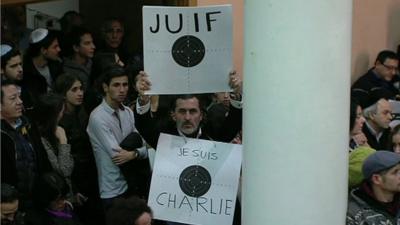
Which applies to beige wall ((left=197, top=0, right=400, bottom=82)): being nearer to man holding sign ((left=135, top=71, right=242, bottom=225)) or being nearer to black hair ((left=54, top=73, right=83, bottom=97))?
black hair ((left=54, top=73, right=83, bottom=97))

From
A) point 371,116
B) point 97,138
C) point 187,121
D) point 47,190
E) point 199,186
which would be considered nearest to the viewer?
point 199,186

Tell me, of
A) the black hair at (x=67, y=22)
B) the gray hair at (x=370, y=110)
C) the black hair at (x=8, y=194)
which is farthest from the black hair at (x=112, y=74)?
the gray hair at (x=370, y=110)

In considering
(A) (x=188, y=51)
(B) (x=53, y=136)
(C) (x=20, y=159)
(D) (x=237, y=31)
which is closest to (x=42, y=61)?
(B) (x=53, y=136)

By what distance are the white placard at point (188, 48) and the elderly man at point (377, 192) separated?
2.92 feet

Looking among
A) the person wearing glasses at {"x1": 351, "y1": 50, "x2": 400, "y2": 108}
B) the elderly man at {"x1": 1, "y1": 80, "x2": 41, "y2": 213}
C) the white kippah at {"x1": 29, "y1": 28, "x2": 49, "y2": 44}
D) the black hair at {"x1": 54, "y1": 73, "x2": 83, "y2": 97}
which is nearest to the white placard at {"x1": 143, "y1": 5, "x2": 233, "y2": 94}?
the elderly man at {"x1": 1, "y1": 80, "x2": 41, "y2": 213}

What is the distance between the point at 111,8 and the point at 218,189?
4.46 m

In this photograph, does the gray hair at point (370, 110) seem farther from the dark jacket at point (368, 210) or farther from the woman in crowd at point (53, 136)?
the woman in crowd at point (53, 136)

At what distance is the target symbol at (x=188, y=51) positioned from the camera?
4.90 metres

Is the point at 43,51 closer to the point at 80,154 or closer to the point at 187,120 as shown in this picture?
the point at 80,154

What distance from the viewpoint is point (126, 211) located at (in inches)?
176

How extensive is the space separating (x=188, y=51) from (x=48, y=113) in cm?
116

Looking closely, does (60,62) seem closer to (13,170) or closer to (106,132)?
(106,132)

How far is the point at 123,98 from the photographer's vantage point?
5.67 meters

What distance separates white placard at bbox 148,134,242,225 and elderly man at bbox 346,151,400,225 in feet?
2.13
